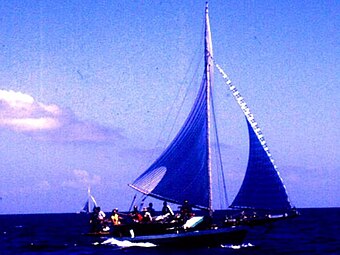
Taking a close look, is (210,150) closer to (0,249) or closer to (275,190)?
(275,190)

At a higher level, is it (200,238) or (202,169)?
(202,169)

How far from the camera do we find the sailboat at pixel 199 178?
39.4 meters

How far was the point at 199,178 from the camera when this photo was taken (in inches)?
1662

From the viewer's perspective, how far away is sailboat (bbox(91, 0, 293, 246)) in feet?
129

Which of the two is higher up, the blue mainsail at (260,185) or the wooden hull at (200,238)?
the blue mainsail at (260,185)

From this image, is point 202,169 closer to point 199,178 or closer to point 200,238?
point 199,178

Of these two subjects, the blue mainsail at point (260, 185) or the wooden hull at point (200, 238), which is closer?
the blue mainsail at point (260, 185)

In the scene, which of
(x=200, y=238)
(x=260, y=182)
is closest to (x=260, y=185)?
(x=260, y=182)

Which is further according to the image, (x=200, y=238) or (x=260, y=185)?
(x=200, y=238)

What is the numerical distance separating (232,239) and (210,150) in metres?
6.69

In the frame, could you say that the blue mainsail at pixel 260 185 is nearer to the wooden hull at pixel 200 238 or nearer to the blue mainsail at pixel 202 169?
the blue mainsail at pixel 202 169

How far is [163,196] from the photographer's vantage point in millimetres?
43906

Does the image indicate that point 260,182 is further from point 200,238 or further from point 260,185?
point 200,238

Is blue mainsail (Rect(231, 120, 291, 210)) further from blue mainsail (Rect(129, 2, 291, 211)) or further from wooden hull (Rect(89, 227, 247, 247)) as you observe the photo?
wooden hull (Rect(89, 227, 247, 247))
